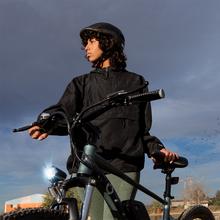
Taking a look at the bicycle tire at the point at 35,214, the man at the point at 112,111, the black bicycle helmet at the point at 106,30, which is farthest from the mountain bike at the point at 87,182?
the black bicycle helmet at the point at 106,30

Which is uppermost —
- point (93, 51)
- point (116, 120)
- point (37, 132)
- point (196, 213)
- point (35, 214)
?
point (93, 51)

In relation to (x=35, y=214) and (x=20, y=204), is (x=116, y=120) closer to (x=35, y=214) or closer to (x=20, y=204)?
(x=35, y=214)

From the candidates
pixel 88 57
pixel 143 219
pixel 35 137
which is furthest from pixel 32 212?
pixel 88 57

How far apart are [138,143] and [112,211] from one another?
0.67 meters

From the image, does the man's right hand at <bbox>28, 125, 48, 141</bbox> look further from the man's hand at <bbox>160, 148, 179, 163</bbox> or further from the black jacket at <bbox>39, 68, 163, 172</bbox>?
the man's hand at <bbox>160, 148, 179, 163</bbox>

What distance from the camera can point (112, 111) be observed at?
160 inches

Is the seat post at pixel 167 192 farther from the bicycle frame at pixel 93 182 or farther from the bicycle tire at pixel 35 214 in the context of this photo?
the bicycle tire at pixel 35 214

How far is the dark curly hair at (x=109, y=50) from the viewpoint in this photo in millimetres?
4301

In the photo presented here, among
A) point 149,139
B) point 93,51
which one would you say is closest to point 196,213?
point 149,139

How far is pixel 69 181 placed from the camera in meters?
3.28

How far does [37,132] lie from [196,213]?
6.91ft

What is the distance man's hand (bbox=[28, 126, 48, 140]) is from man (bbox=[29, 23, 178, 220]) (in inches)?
0.5

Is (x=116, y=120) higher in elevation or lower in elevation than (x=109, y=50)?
lower

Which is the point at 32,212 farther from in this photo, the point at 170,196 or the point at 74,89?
the point at 170,196
